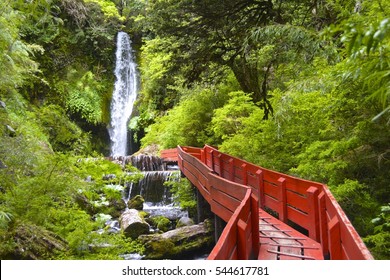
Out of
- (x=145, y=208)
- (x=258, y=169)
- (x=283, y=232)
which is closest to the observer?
(x=283, y=232)

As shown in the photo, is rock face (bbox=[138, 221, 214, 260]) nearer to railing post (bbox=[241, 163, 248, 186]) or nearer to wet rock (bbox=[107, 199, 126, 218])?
railing post (bbox=[241, 163, 248, 186])

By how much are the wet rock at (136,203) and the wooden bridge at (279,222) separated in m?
4.37

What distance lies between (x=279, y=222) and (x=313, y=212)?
895 millimetres

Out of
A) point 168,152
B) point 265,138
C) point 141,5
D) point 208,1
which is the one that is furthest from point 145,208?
point 141,5

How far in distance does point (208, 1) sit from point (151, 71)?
13.4m

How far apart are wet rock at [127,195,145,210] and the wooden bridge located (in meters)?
4.37

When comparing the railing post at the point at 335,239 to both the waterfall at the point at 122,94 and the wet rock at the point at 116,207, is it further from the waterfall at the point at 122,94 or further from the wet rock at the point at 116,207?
the waterfall at the point at 122,94

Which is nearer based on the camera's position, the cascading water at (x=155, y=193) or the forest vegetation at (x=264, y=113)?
the forest vegetation at (x=264, y=113)

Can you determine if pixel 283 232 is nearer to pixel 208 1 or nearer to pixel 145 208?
pixel 208 1

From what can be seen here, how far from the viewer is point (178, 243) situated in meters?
7.72

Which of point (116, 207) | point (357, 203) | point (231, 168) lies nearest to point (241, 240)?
point (357, 203)

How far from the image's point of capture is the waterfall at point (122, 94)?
69.6 feet

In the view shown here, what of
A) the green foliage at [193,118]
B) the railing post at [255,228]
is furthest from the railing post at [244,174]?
the green foliage at [193,118]

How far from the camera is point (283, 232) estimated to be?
490cm
